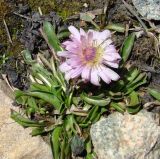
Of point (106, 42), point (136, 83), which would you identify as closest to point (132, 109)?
point (136, 83)

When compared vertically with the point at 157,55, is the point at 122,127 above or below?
below

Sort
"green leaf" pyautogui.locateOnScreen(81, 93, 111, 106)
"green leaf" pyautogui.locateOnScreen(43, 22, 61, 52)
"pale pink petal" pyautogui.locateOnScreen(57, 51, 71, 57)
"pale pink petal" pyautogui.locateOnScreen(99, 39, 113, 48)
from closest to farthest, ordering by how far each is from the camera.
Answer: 1. "pale pink petal" pyautogui.locateOnScreen(57, 51, 71, 57)
2. "pale pink petal" pyautogui.locateOnScreen(99, 39, 113, 48)
3. "green leaf" pyautogui.locateOnScreen(81, 93, 111, 106)
4. "green leaf" pyautogui.locateOnScreen(43, 22, 61, 52)

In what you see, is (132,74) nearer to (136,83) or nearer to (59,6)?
(136,83)

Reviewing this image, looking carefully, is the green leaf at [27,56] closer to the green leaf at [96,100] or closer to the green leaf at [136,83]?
the green leaf at [96,100]

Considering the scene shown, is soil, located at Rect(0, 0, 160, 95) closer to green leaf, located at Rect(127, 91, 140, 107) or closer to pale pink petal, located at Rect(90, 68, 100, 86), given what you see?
green leaf, located at Rect(127, 91, 140, 107)

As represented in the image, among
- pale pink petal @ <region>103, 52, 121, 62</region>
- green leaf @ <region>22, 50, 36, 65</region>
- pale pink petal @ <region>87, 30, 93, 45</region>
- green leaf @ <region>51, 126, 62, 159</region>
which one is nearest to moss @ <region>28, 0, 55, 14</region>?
green leaf @ <region>22, 50, 36, 65</region>

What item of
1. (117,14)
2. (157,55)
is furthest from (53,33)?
(157,55)

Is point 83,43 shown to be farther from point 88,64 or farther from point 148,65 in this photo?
point 148,65
